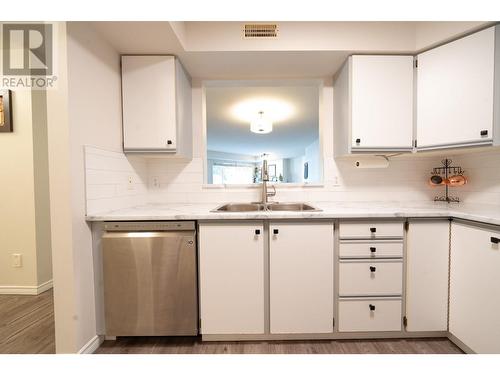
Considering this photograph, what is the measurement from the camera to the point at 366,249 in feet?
4.99

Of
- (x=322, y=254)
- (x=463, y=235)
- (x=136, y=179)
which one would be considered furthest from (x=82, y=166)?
(x=463, y=235)

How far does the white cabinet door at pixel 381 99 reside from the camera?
176 centimetres

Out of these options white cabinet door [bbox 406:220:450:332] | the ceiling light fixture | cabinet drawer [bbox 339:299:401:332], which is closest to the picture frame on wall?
the ceiling light fixture

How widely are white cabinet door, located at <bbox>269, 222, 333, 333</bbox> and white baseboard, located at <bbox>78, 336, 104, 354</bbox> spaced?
3.80 feet

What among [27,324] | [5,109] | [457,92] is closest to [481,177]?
[457,92]

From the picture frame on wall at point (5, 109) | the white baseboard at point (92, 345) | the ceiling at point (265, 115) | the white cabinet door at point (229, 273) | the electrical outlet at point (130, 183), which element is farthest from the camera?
the ceiling at point (265, 115)

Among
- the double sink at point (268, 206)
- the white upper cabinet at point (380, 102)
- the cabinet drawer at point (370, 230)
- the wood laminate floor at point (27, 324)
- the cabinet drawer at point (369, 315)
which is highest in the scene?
the white upper cabinet at point (380, 102)

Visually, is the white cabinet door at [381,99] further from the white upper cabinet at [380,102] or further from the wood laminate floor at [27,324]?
the wood laminate floor at [27,324]

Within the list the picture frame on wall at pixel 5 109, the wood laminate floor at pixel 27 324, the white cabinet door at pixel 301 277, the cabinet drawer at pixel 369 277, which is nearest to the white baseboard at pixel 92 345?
the wood laminate floor at pixel 27 324

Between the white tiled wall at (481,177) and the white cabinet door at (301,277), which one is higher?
the white tiled wall at (481,177)

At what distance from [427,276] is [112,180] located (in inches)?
91.3

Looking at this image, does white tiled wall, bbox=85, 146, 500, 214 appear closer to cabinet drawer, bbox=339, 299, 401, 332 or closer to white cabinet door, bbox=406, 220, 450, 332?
white cabinet door, bbox=406, 220, 450, 332
